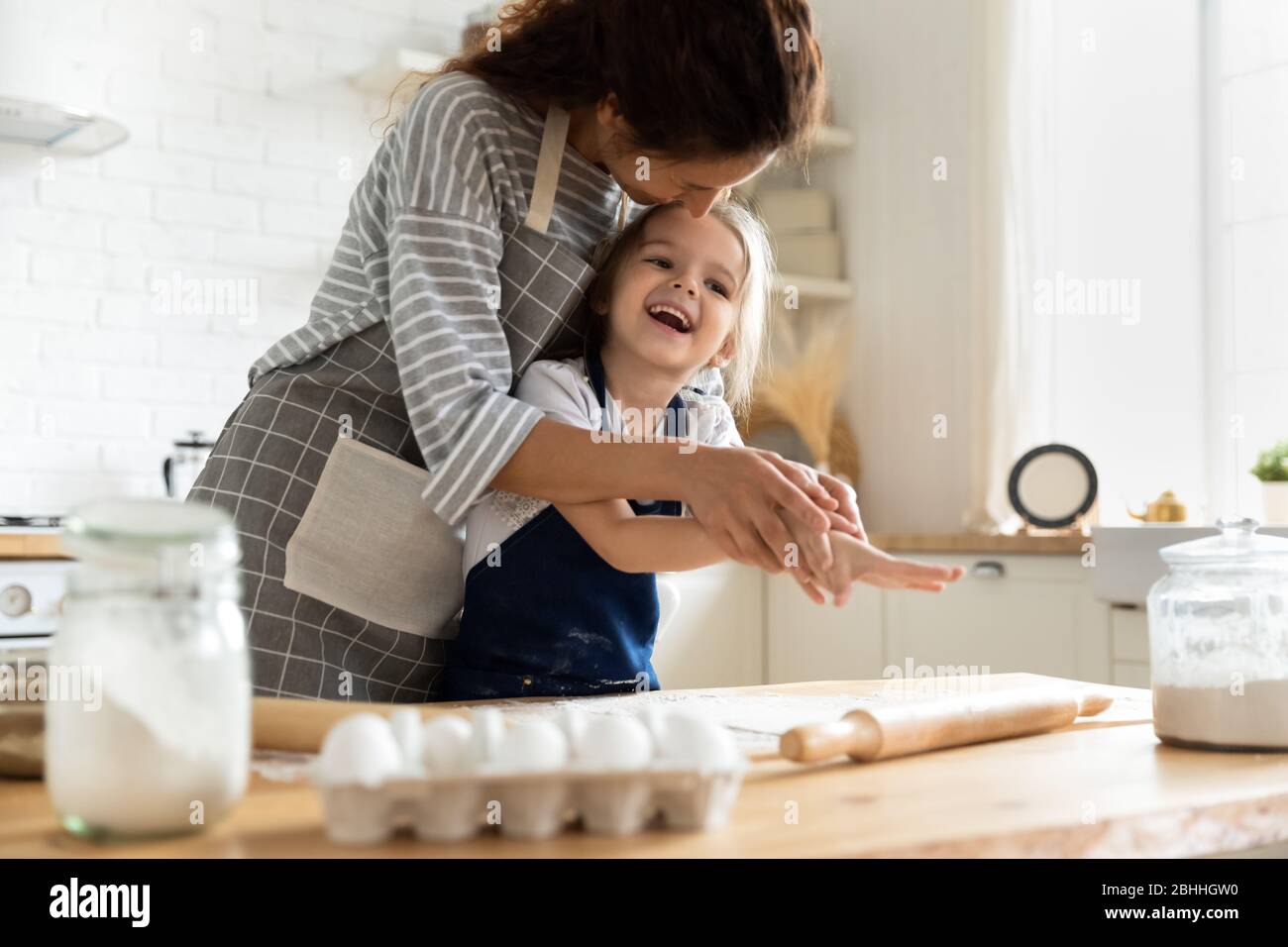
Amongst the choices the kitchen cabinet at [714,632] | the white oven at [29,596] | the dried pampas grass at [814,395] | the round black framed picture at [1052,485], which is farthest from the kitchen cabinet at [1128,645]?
the white oven at [29,596]

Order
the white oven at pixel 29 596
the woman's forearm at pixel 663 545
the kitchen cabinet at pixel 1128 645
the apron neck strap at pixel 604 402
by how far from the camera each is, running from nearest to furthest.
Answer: the woman's forearm at pixel 663 545
the apron neck strap at pixel 604 402
the white oven at pixel 29 596
the kitchen cabinet at pixel 1128 645

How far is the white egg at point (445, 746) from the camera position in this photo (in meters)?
0.58

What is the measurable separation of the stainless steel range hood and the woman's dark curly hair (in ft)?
7.27

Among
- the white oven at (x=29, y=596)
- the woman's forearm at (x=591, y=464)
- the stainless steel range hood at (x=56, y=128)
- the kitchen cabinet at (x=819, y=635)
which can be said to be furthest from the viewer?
the kitchen cabinet at (x=819, y=635)

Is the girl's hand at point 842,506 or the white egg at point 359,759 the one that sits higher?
the girl's hand at point 842,506

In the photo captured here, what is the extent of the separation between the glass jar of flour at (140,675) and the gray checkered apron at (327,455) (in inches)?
25.0

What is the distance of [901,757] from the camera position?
0.85m

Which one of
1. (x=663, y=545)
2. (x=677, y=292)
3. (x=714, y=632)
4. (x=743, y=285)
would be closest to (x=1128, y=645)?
(x=714, y=632)

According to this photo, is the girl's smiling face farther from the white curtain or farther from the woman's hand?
the white curtain

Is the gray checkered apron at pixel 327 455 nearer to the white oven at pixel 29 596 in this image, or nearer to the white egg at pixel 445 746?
the white egg at pixel 445 746

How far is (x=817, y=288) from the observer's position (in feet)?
13.1
